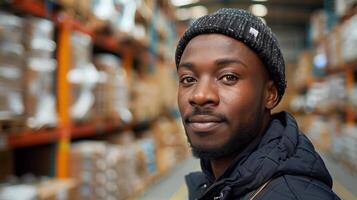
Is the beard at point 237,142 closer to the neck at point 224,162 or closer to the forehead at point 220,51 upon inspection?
the neck at point 224,162

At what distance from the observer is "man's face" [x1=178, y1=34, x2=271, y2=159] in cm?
131

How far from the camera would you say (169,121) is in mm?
8867

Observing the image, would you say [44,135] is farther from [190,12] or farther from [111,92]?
[190,12]

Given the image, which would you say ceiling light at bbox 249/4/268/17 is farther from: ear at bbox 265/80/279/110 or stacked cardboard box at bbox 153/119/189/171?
ear at bbox 265/80/279/110

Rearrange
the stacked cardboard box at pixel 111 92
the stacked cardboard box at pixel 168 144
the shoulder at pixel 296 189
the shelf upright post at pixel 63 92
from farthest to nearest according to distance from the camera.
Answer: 1. the stacked cardboard box at pixel 168 144
2. the stacked cardboard box at pixel 111 92
3. the shelf upright post at pixel 63 92
4. the shoulder at pixel 296 189

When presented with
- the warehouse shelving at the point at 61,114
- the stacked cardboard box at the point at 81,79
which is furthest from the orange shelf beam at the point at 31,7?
the stacked cardboard box at the point at 81,79

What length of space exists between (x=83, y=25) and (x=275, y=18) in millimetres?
17788

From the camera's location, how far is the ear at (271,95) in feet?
4.65

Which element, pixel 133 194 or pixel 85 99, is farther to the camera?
pixel 133 194

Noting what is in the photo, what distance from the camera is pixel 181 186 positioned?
6.36 metres

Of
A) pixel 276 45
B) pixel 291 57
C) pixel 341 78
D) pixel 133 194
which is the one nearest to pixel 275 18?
pixel 291 57

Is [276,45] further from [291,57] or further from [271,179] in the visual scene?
[291,57]

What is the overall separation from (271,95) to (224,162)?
0.90ft

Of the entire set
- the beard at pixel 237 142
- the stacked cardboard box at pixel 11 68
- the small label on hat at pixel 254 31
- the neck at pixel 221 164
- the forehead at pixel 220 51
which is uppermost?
the stacked cardboard box at pixel 11 68
